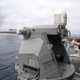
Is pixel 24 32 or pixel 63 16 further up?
pixel 63 16

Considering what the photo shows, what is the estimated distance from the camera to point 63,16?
2.44 meters

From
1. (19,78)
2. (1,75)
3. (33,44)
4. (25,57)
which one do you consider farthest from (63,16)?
(1,75)

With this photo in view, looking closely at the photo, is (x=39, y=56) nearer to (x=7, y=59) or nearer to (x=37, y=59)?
(x=37, y=59)

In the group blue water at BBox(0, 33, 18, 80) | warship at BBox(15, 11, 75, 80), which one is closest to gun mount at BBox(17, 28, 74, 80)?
warship at BBox(15, 11, 75, 80)

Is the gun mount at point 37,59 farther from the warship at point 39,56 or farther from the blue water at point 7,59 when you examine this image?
the blue water at point 7,59

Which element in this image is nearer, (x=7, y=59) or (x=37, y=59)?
(x=37, y=59)

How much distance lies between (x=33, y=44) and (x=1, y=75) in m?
1.34

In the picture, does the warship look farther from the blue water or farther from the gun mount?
the blue water

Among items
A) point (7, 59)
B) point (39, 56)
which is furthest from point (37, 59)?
point (7, 59)

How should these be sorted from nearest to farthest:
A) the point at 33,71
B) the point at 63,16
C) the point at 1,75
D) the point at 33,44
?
the point at 33,71 → the point at 33,44 → the point at 63,16 → the point at 1,75

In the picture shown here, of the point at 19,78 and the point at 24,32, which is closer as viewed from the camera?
the point at 19,78

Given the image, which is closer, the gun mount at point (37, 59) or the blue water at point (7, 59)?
the gun mount at point (37, 59)

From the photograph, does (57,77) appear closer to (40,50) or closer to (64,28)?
(40,50)

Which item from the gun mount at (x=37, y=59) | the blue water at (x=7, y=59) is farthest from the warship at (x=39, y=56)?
the blue water at (x=7, y=59)
